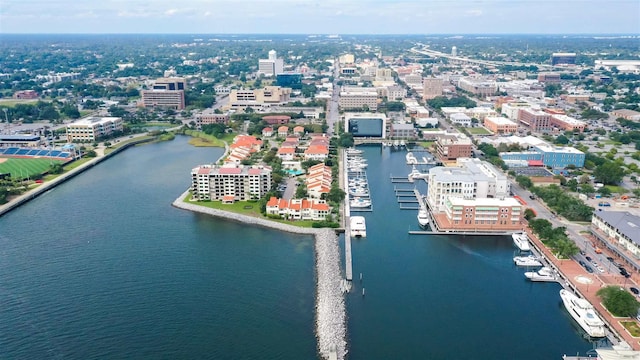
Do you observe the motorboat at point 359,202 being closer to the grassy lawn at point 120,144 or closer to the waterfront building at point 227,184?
the waterfront building at point 227,184

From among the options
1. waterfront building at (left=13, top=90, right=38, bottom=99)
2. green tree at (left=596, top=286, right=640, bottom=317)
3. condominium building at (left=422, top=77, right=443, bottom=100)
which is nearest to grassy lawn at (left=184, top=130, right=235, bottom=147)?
condominium building at (left=422, top=77, right=443, bottom=100)

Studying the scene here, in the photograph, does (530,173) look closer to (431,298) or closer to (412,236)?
(412,236)

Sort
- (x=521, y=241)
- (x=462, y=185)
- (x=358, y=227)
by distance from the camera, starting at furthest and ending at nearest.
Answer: (x=462, y=185)
(x=358, y=227)
(x=521, y=241)

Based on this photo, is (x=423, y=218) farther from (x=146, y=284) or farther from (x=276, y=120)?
(x=276, y=120)

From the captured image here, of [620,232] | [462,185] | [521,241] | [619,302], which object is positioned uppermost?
[462,185]

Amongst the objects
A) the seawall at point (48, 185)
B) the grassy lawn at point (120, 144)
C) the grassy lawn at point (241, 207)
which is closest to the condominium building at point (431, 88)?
the grassy lawn at point (120, 144)

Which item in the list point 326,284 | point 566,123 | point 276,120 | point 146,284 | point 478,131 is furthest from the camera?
point 276,120

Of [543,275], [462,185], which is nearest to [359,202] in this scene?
[462,185]
